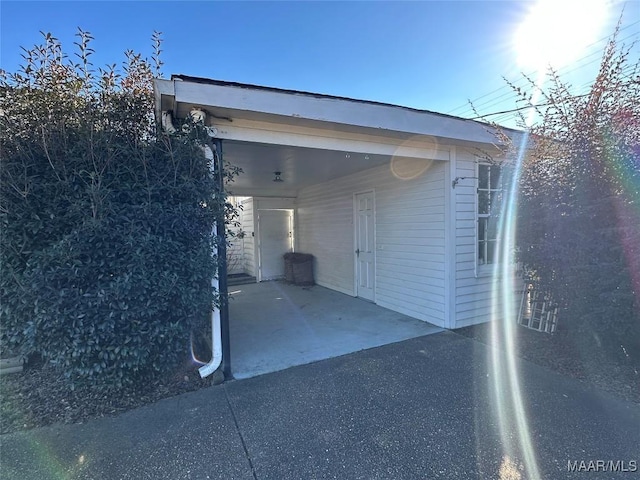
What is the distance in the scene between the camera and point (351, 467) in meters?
2.03

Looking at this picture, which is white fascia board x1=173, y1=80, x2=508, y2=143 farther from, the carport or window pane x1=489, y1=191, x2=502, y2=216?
window pane x1=489, y1=191, x2=502, y2=216

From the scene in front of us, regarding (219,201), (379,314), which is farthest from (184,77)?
(379,314)

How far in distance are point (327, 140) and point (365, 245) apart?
10.6 feet

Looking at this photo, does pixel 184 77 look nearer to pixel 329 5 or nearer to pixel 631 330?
pixel 329 5

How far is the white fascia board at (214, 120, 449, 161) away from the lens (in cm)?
336

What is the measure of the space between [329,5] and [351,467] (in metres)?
5.96

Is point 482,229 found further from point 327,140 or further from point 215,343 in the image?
point 215,343

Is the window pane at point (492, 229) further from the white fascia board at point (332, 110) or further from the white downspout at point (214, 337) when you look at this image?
the white downspout at point (214, 337)

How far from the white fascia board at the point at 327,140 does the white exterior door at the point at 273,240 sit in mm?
5590

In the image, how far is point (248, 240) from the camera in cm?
963

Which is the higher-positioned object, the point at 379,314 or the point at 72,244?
the point at 72,244

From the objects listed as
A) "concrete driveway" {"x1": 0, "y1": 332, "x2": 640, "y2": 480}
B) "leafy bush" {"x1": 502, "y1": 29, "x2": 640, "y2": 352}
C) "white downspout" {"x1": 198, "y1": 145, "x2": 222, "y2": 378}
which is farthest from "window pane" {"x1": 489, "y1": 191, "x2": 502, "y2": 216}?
"white downspout" {"x1": 198, "y1": 145, "x2": 222, "y2": 378}

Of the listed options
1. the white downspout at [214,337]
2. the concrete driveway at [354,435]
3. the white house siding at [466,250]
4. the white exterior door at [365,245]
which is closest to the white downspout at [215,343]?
the white downspout at [214,337]

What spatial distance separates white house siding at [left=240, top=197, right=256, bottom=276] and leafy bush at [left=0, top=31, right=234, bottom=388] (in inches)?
244
